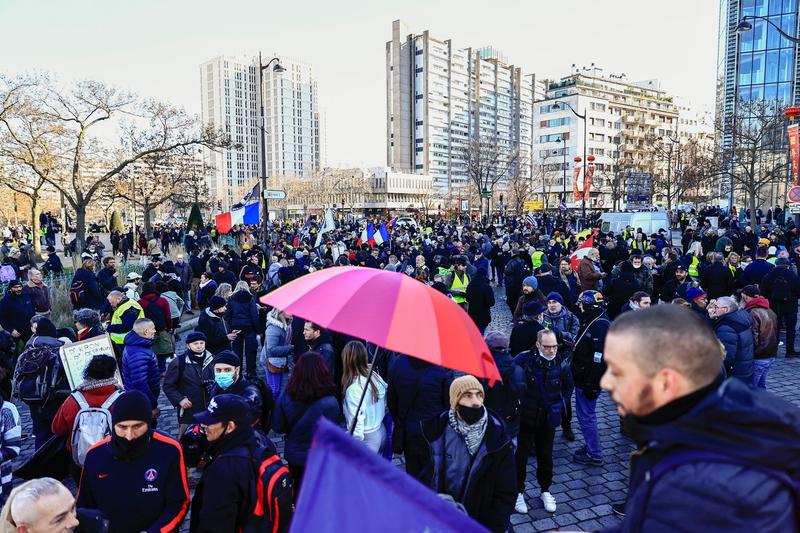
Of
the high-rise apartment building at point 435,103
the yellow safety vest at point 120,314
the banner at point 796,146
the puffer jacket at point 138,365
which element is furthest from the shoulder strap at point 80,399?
the high-rise apartment building at point 435,103

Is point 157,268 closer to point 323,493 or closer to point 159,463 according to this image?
point 159,463

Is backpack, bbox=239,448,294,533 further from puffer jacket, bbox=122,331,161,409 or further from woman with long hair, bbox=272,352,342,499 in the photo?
puffer jacket, bbox=122,331,161,409

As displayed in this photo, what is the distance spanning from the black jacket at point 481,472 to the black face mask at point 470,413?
0.08 metres

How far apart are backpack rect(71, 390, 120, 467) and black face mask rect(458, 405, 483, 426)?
2.82 metres

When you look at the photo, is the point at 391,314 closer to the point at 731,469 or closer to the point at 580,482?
the point at 731,469

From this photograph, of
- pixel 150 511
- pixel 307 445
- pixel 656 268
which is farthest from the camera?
pixel 656 268

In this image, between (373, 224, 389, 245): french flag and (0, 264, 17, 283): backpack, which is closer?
(0, 264, 17, 283): backpack

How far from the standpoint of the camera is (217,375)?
16.5ft

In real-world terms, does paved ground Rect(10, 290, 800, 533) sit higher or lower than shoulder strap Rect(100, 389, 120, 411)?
lower

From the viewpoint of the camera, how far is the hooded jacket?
130 centimetres

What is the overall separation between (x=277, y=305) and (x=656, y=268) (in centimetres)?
1307

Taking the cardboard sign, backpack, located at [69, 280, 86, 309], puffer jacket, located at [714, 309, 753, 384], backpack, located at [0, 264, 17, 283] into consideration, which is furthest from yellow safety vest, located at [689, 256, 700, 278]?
backpack, located at [0, 264, 17, 283]

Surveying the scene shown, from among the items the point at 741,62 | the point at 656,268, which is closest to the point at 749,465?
the point at 656,268

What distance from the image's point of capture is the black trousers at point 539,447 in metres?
5.30
